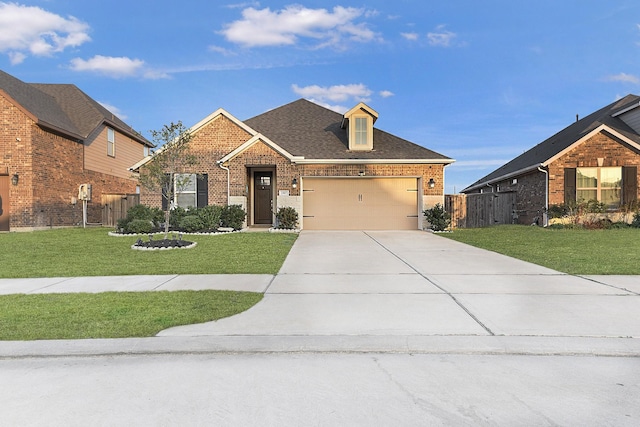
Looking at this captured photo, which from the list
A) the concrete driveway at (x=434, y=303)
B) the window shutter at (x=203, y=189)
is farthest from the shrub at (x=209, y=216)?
the concrete driveway at (x=434, y=303)

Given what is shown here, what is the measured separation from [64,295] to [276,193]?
12.7 m

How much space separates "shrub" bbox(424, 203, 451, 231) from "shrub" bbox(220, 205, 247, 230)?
26.6ft

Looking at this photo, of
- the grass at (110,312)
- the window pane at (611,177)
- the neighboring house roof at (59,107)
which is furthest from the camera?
the window pane at (611,177)

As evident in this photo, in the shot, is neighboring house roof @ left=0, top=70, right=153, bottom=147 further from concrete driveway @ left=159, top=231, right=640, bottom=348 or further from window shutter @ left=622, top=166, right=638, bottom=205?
window shutter @ left=622, top=166, right=638, bottom=205

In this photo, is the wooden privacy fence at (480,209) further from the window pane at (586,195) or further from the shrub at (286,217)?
the shrub at (286,217)

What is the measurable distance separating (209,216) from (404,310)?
1212 cm

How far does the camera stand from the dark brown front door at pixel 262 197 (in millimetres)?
19234

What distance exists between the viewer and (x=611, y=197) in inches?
728

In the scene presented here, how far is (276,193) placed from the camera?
725 inches

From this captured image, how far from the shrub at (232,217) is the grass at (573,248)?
8530mm

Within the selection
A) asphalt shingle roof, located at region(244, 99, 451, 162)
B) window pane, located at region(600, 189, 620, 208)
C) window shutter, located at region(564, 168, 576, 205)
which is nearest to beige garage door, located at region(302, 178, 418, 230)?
asphalt shingle roof, located at region(244, 99, 451, 162)

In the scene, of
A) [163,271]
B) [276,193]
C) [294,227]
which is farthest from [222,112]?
[163,271]

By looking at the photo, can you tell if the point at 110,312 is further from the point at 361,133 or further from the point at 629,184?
the point at 629,184

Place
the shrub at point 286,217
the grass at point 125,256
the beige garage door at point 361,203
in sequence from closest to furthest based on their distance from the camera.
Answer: the grass at point 125,256 < the shrub at point 286,217 < the beige garage door at point 361,203
